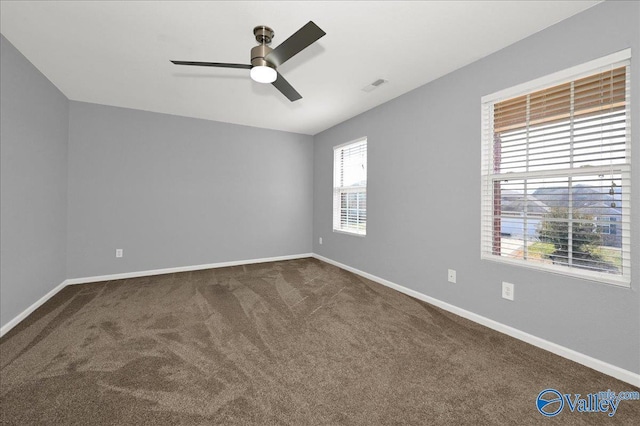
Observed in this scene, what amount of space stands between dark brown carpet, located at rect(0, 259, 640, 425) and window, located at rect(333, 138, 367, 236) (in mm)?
1681

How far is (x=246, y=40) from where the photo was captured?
2.28 meters

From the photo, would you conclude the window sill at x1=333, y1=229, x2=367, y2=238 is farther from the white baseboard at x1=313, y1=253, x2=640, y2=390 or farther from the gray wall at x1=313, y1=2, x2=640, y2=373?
the white baseboard at x1=313, y1=253, x2=640, y2=390

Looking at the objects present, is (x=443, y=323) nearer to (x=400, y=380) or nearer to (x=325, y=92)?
(x=400, y=380)

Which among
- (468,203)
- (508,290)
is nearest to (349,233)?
(468,203)

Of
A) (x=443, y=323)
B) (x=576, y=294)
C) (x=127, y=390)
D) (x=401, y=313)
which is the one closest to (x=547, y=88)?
(x=576, y=294)

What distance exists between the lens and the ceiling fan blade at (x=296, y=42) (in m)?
1.56

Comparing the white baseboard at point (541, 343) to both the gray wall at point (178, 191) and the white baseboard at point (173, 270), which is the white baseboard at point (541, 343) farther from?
the gray wall at point (178, 191)

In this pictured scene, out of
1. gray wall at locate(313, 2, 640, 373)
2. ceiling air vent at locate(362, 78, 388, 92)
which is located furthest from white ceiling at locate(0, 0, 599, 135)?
gray wall at locate(313, 2, 640, 373)

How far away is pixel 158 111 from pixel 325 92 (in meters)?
2.76

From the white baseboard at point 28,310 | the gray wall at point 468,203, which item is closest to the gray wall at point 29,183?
the white baseboard at point 28,310

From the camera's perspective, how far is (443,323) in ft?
8.14

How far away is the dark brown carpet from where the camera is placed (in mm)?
1422

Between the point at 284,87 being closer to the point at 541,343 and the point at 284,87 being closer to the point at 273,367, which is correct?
the point at 273,367

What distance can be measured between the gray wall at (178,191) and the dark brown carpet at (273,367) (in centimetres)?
115
